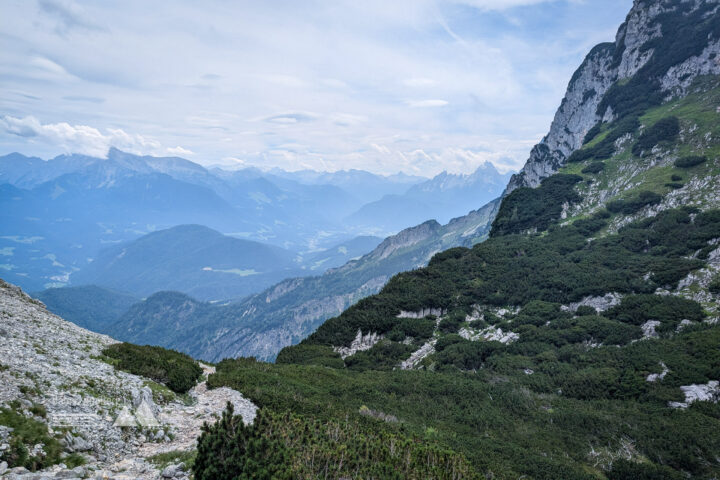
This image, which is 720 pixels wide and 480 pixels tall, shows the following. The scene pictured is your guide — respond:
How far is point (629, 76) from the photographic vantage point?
112 m

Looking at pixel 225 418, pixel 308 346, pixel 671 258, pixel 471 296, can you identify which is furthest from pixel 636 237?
pixel 225 418

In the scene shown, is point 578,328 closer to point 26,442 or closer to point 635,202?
point 635,202

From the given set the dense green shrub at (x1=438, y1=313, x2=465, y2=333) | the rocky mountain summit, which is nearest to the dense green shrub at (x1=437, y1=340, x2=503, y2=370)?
the dense green shrub at (x1=438, y1=313, x2=465, y2=333)

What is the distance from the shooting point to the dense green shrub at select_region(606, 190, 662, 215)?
210 feet

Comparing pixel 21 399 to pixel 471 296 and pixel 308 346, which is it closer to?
pixel 308 346

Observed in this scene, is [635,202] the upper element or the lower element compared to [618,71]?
lower

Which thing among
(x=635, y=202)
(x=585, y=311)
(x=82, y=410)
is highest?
(x=635, y=202)

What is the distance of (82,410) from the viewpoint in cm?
1448

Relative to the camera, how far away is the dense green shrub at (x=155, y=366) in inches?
837

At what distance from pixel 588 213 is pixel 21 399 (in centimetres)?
8677

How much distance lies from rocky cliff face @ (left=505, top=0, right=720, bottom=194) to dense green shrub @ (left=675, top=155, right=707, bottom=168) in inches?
1360

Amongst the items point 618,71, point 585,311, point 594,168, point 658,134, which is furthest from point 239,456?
point 618,71

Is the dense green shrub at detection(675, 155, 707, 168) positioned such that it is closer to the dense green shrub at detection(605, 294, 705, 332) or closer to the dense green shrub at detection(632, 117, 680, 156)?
the dense green shrub at detection(632, 117, 680, 156)

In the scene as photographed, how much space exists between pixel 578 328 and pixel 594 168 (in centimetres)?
6107
